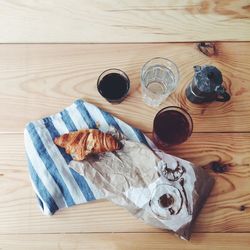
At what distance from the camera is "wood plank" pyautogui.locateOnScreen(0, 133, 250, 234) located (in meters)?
0.91

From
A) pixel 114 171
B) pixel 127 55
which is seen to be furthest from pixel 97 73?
pixel 114 171

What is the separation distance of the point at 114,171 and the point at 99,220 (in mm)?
108

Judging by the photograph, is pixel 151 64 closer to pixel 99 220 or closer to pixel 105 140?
pixel 105 140

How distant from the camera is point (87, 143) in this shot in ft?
2.93

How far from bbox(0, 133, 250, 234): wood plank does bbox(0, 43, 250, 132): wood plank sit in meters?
0.06

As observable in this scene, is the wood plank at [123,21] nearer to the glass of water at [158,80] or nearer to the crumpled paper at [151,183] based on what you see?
the glass of water at [158,80]

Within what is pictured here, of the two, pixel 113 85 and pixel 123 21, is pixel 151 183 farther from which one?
pixel 123 21

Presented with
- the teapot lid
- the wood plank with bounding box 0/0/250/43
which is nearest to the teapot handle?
the teapot lid

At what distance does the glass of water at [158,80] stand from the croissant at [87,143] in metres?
Result: 0.13

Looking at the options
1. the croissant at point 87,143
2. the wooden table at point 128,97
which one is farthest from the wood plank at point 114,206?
the croissant at point 87,143

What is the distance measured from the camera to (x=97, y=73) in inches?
37.8

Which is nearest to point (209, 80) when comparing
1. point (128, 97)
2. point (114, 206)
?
point (128, 97)

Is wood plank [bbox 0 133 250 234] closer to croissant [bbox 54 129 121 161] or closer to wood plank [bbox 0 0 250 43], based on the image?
croissant [bbox 54 129 121 161]

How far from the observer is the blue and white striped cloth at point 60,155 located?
911mm
